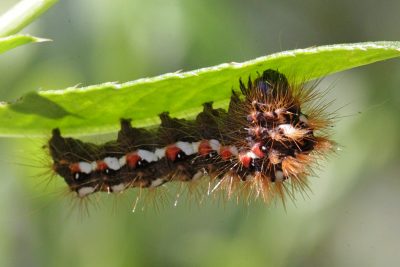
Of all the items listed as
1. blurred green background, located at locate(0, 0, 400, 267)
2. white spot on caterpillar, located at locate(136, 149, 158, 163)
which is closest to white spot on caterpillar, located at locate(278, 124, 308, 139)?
white spot on caterpillar, located at locate(136, 149, 158, 163)

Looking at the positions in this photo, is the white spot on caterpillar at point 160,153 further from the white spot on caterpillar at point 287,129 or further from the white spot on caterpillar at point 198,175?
the white spot on caterpillar at point 287,129

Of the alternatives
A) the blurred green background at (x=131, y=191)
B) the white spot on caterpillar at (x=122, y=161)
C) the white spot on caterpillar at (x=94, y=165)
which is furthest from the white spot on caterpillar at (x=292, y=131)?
the blurred green background at (x=131, y=191)

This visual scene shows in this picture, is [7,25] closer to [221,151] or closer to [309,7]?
[221,151]

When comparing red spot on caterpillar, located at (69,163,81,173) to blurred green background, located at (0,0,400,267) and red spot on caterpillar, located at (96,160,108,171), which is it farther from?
blurred green background, located at (0,0,400,267)

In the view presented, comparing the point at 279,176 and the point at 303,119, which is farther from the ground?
the point at 303,119

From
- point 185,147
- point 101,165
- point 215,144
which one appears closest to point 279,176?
point 215,144

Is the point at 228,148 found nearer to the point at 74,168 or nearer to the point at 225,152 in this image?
the point at 225,152
